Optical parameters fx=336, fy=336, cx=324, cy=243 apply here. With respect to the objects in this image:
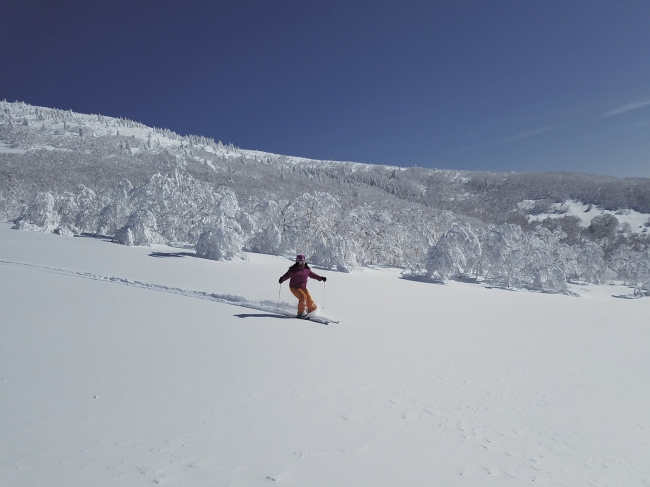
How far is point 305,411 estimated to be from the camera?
181 inches

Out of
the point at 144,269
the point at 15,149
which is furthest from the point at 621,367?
the point at 15,149

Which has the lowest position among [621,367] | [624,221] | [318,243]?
[621,367]

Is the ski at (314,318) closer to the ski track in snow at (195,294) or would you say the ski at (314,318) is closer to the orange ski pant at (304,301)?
the ski track in snow at (195,294)

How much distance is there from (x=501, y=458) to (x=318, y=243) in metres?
29.2

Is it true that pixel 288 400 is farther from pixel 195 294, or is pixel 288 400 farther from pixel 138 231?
pixel 138 231

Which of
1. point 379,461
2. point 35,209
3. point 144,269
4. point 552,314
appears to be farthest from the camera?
point 35,209

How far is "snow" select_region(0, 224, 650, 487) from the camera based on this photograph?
3.41 m

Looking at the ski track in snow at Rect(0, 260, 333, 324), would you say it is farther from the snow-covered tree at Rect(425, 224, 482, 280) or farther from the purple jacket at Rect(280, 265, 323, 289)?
the snow-covered tree at Rect(425, 224, 482, 280)

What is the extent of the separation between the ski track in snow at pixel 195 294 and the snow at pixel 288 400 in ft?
1.71

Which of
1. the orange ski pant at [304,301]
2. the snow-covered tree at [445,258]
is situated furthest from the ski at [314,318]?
the snow-covered tree at [445,258]

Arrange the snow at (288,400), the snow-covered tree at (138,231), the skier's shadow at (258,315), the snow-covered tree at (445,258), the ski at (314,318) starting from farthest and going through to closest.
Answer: the snow-covered tree at (445,258) < the snow-covered tree at (138,231) < the ski at (314,318) < the skier's shadow at (258,315) < the snow at (288,400)

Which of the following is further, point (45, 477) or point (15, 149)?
point (15, 149)

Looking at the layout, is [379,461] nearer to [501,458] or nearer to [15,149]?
[501,458]

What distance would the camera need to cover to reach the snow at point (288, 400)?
3.41 metres
